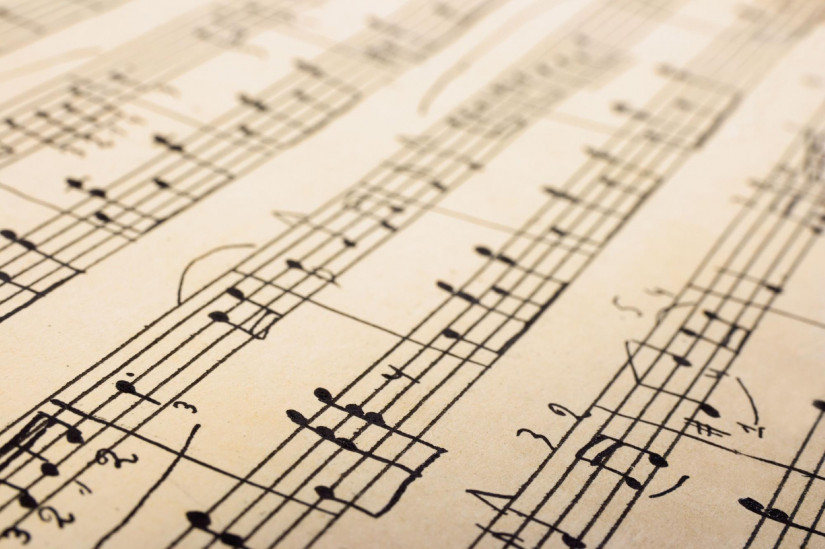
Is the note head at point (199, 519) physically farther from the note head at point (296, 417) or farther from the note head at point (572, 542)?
the note head at point (572, 542)

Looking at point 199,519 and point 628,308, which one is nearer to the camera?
point 199,519

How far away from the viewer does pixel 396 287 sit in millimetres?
938

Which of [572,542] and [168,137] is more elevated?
[168,137]

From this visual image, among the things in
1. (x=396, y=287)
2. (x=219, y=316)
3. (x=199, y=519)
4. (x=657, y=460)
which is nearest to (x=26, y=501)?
(x=199, y=519)

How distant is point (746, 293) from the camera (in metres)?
0.99

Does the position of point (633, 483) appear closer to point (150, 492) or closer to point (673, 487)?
point (673, 487)

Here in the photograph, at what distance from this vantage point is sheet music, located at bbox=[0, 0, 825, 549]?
718mm

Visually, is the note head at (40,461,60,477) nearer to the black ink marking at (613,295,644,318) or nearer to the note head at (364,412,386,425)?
the note head at (364,412,386,425)

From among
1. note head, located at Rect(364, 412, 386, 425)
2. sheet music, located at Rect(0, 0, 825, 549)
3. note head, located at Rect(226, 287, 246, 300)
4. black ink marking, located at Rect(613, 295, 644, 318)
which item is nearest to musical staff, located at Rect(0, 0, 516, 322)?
sheet music, located at Rect(0, 0, 825, 549)

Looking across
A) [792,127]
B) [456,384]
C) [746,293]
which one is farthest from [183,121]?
[792,127]

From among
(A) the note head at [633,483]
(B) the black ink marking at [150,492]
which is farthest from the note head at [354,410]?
(A) the note head at [633,483]

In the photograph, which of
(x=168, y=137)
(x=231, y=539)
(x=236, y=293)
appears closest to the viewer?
(x=231, y=539)

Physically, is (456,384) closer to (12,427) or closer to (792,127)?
(12,427)

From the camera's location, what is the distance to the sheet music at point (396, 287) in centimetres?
72
